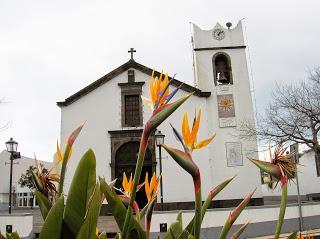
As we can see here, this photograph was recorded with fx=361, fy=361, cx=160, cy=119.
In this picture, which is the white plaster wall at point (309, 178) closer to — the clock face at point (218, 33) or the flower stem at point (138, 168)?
the clock face at point (218, 33)

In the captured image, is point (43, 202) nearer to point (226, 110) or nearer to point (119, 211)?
point (119, 211)

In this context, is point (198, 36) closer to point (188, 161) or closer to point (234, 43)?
point (234, 43)

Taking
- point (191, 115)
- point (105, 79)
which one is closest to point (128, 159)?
point (191, 115)

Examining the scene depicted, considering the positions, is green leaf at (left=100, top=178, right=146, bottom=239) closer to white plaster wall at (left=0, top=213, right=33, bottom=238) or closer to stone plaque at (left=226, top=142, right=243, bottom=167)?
white plaster wall at (left=0, top=213, right=33, bottom=238)

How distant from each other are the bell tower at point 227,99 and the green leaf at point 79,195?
53.0 ft

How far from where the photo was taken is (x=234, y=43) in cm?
1859

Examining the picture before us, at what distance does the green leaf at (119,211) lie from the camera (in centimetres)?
112

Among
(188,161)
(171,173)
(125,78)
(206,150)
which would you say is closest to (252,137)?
(206,150)

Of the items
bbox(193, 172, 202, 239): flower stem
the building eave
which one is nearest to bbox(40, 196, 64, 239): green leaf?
bbox(193, 172, 202, 239): flower stem

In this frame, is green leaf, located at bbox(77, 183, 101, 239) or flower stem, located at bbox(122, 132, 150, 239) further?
flower stem, located at bbox(122, 132, 150, 239)

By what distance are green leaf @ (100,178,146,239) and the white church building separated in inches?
594

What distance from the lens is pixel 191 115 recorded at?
57.0 feet

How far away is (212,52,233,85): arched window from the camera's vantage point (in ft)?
59.9

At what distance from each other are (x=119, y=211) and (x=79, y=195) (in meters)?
0.17
